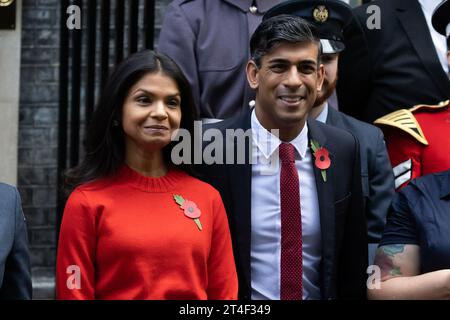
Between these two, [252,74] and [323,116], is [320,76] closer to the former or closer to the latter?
[252,74]

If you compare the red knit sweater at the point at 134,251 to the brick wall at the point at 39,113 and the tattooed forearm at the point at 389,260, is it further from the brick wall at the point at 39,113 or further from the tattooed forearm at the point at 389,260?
the brick wall at the point at 39,113

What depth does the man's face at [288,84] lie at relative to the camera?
5.25 meters

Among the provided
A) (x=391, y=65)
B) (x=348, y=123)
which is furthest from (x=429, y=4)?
(x=348, y=123)

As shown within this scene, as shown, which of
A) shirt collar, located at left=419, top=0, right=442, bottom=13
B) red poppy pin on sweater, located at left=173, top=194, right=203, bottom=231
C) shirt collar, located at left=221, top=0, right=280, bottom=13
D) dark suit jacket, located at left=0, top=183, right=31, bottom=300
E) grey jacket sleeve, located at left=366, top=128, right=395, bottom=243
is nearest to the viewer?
dark suit jacket, located at left=0, top=183, right=31, bottom=300

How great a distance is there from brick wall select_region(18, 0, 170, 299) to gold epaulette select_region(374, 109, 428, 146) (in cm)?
256

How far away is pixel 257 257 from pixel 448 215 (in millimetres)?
792

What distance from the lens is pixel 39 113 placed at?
8.23 meters

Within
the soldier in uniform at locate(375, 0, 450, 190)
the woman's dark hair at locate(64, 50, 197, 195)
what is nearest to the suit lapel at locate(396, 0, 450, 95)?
the soldier in uniform at locate(375, 0, 450, 190)

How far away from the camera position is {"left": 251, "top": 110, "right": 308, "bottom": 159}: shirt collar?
5312 millimetres

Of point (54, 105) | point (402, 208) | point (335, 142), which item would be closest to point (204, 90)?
point (335, 142)

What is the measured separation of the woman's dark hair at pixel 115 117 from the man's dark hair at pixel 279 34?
1.18 ft

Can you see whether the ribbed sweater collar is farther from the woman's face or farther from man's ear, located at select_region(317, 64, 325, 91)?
man's ear, located at select_region(317, 64, 325, 91)

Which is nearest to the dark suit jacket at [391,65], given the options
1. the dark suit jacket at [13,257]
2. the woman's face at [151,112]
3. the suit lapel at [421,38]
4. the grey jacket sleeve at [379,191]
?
the suit lapel at [421,38]
